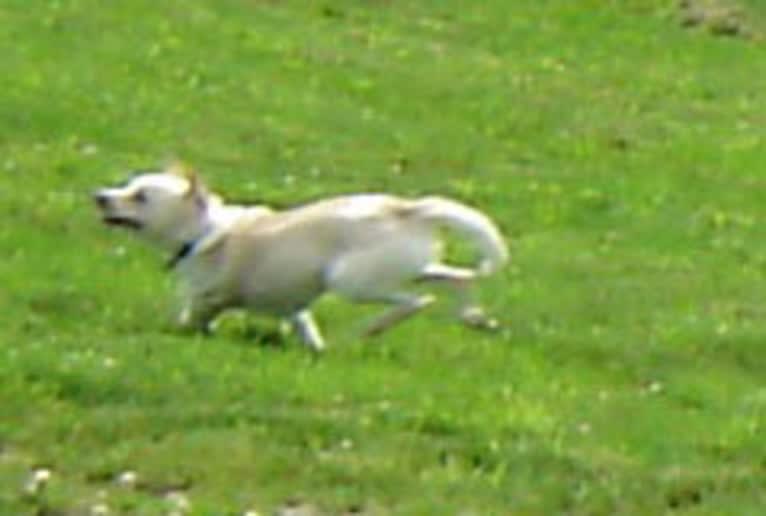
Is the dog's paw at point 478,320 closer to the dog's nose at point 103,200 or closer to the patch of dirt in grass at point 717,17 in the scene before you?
the dog's nose at point 103,200

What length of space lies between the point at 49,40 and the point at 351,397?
12.7 meters

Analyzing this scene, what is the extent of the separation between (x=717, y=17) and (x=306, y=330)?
1793cm

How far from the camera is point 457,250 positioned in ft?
63.3

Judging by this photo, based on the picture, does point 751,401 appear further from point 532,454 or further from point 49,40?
point 49,40

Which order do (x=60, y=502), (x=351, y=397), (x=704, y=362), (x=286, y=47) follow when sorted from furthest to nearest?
(x=286, y=47) < (x=704, y=362) < (x=351, y=397) < (x=60, y=502)

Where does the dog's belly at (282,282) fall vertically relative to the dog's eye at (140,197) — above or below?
below

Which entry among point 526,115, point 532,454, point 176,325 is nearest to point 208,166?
point 526,115

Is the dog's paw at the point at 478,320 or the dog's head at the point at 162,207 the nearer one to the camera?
the dog's head at the point at 162,207

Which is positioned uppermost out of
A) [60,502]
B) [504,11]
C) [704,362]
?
[60,502]

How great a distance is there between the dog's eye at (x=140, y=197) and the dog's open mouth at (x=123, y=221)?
109mm

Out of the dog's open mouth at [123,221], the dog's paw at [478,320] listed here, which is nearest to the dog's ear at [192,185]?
the dog's open mouth at [123,221]

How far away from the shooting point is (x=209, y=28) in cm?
2809

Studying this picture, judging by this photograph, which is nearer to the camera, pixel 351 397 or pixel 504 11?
pixel 351 397

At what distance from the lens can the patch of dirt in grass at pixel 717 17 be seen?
3225 centimetres
